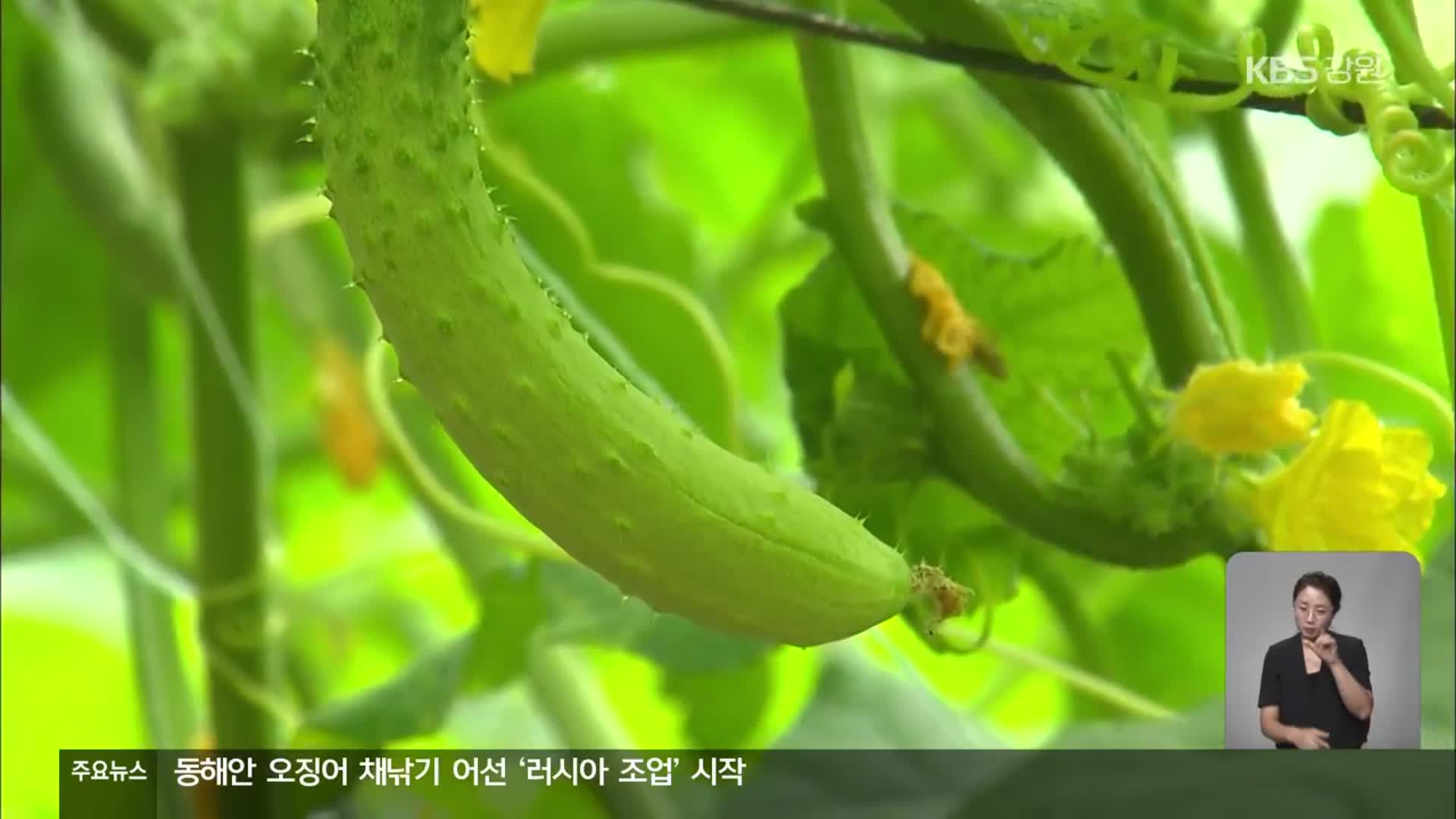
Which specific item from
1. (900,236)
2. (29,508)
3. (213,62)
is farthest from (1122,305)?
(29,508)

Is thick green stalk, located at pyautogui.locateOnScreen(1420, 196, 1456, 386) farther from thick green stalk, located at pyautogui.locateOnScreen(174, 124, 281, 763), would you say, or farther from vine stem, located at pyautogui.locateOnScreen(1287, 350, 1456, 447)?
thick green stalk, located at pyautogui.locateOnScreen(174, 124, 281, 763)

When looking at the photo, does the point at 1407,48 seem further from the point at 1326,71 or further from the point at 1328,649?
the point at 1328,649

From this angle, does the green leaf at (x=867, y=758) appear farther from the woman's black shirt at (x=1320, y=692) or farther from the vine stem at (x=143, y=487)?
the vine stem at (x=143, y=487)

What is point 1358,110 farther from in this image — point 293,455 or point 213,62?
point 293,455

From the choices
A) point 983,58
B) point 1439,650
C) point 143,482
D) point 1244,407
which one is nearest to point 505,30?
point 983,58

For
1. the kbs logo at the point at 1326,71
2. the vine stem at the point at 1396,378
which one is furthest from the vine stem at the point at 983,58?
the vine stem at the point at 1396,378

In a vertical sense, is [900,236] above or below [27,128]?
below

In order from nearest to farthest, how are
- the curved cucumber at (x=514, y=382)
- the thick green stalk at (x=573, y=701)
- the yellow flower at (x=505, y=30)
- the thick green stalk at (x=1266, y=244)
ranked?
the curved cucumber at (x=514, y=382), the yellow flower at (x=505, y=30), the thick green stalk at (x=1266, y=244), the thick green stalk at (x=573, y=701)
